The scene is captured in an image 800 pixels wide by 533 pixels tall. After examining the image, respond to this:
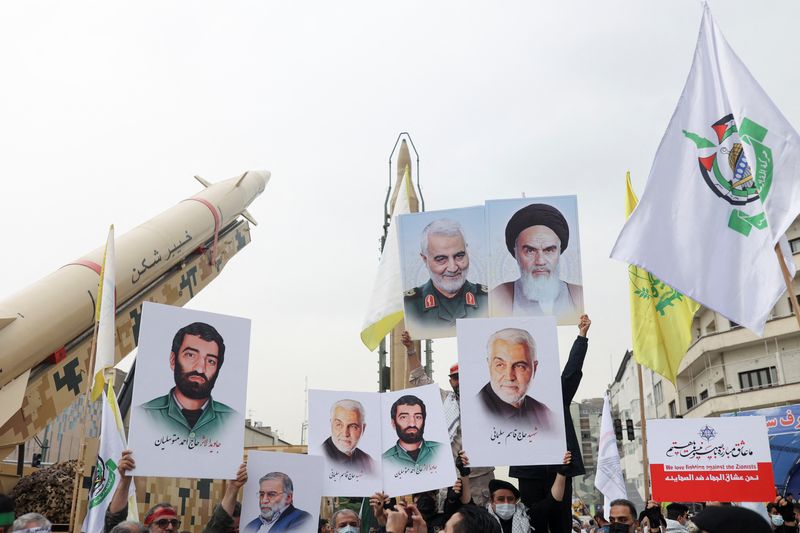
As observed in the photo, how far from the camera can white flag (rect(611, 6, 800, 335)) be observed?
566 centimetres

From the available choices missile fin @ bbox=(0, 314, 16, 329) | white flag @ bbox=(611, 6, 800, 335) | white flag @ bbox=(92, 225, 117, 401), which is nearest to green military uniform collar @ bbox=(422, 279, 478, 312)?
white flag @ bbox=(611, 6, 800, 335)

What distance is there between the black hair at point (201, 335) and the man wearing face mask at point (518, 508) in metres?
2.26

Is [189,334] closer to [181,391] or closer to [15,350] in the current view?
[181,391]

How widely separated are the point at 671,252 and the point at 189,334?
3.99 meters

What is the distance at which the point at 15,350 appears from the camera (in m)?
12.0

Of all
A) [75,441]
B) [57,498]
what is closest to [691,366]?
[75,441]

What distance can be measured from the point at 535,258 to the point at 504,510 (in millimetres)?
3230

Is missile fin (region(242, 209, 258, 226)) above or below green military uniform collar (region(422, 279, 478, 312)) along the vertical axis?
above

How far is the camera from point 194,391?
555cm

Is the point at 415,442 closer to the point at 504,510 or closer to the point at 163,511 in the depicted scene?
the point at 504,510

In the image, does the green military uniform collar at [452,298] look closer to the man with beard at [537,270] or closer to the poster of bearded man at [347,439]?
the man with beard at [537,270]

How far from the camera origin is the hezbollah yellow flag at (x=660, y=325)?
863 centimetres

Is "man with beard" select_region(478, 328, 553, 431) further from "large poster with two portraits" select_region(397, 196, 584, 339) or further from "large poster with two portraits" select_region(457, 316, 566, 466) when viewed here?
"large poster with two portraits" select_region(397, 196, 584, 339)
